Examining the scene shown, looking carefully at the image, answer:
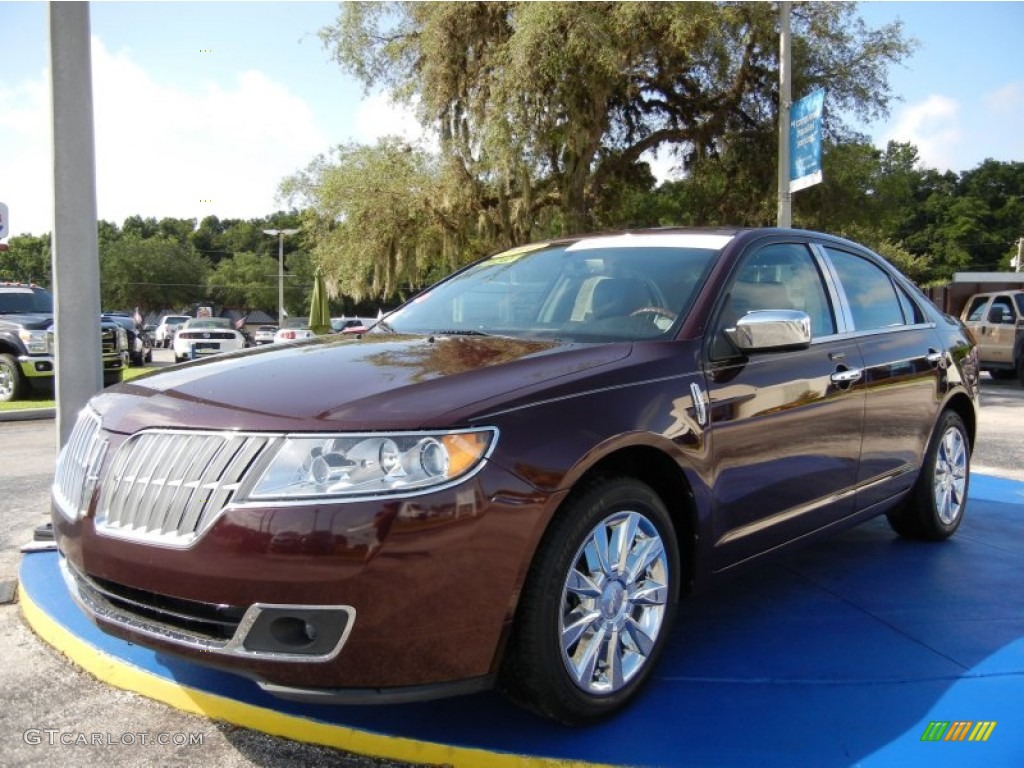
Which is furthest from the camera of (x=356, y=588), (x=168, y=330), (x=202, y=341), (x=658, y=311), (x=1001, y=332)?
(x=168, y=330)

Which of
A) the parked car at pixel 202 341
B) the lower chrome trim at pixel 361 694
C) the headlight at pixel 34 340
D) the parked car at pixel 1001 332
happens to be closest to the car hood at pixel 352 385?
the lower chrome trim at pixel 361 694

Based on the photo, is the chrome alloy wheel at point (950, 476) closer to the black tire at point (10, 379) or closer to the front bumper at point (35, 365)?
the front bumper at point (35, 365)

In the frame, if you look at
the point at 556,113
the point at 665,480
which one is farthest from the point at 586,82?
the point at 665,480

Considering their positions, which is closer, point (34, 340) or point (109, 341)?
point (34, 340)

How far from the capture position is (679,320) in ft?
10.4

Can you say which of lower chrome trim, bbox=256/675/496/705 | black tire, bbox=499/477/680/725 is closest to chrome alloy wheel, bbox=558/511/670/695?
black tire, bbox=499/477/680/725

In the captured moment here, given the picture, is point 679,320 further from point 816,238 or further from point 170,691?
point 170,691

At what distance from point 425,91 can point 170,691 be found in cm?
1548

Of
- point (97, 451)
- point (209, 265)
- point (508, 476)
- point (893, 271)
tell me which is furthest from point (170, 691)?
point (209, 265)

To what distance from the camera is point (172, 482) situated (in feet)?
7.66

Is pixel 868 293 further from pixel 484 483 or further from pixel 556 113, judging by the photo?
pixel 556 113

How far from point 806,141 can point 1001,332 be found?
7621 millimetres

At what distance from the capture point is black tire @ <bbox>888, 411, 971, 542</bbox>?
4.54 metres

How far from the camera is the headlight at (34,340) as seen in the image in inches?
502
